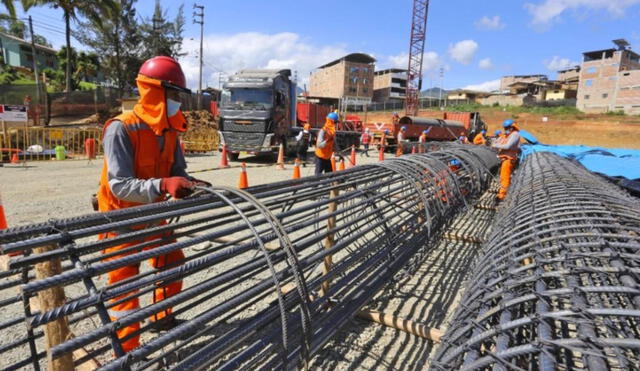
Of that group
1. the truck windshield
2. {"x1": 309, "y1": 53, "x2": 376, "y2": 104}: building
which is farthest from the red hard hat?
{"x1": 309, "y1": 53, "x2": 376, "y2": 104}: building

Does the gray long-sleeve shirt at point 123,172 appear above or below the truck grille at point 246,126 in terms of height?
below

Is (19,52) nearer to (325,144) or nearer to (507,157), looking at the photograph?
(325,144)

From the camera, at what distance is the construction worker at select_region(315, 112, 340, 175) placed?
737 cm

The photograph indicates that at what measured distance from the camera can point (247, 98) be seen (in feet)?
43.8

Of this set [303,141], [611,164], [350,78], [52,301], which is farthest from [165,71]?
[350,78]

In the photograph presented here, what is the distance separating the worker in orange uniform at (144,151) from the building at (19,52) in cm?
5803

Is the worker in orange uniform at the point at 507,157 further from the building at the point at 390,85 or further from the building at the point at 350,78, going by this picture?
the building at the point at 390,85

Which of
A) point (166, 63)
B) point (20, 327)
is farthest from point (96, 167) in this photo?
point (166, 63)

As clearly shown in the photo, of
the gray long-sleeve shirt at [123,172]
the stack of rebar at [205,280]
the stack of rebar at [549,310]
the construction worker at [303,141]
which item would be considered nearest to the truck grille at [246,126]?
the construction worker at [303,141]

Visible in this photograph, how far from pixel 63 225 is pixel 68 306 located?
0.36m

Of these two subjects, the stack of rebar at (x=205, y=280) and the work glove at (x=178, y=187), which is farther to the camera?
the work glove at (x=178, y=187)

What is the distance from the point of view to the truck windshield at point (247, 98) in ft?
43.3

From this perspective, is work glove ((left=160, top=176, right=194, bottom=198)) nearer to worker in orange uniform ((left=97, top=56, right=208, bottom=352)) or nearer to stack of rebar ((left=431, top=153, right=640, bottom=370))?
worker in orange uniform ((left=97, top=56, right=208, bottom=352))

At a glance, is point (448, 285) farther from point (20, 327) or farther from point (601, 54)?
point (601, 54)
